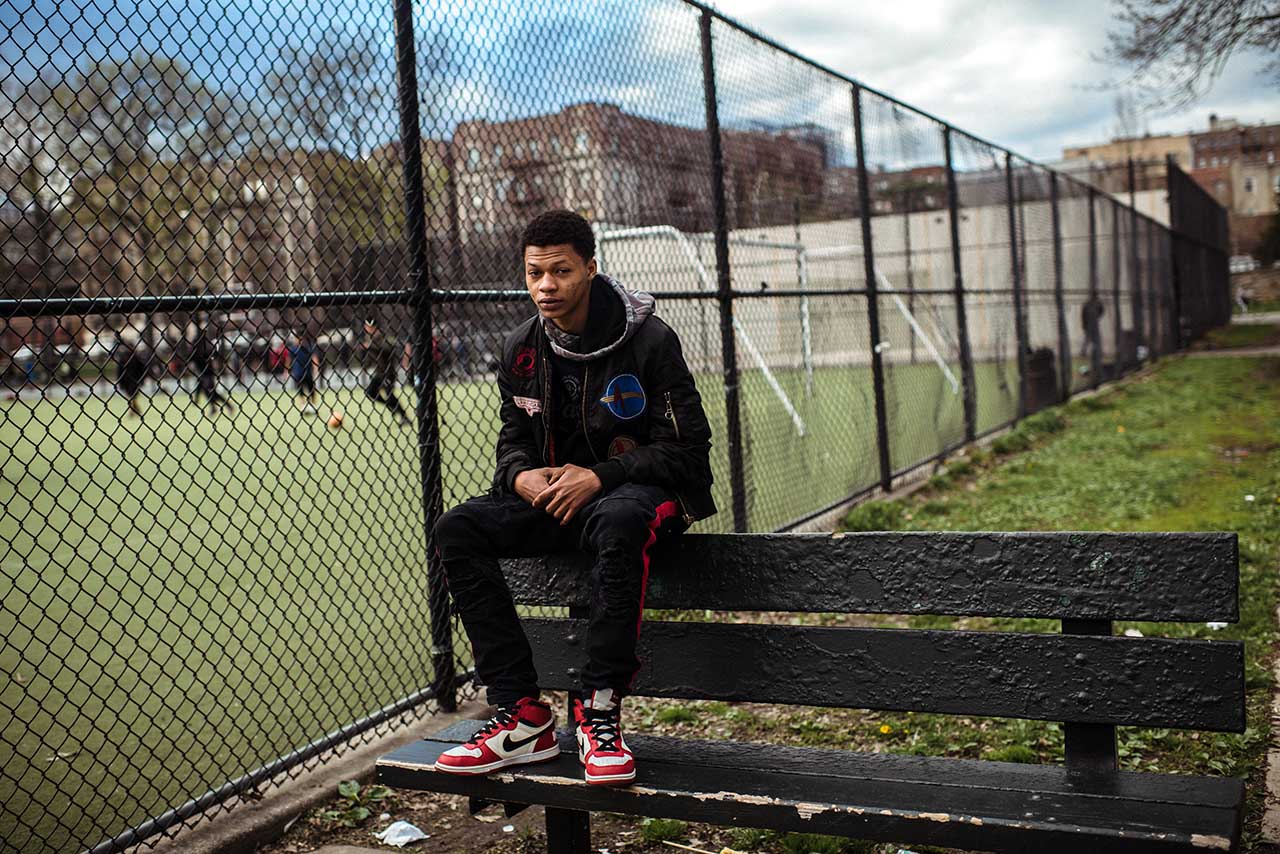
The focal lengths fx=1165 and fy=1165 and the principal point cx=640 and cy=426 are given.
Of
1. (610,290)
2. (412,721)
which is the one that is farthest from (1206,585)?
(412,721)

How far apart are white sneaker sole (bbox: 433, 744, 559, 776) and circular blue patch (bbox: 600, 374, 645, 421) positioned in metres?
0.90

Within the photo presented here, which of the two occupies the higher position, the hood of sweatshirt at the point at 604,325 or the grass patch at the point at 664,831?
the hood of sweatshirt at the point at 604,325

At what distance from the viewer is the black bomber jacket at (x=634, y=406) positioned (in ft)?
10.2

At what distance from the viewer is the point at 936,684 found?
2789mm

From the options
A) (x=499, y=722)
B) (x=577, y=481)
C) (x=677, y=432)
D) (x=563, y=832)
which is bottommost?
(x=563, y=832)

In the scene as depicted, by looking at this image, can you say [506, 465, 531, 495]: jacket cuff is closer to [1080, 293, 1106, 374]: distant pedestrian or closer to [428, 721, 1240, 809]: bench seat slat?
[428, 721, 1240, 809]: bench seat slat

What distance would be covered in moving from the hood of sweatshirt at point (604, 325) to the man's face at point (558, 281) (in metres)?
0.04

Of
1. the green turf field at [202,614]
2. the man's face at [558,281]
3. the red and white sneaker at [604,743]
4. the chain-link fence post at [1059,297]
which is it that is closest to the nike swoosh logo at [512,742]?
the red and white sneaker at [604,743]

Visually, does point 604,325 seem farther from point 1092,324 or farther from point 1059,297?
point 1092,324

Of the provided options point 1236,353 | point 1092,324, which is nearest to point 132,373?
point 1092,324

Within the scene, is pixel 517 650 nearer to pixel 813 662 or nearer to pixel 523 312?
pixel 813 662

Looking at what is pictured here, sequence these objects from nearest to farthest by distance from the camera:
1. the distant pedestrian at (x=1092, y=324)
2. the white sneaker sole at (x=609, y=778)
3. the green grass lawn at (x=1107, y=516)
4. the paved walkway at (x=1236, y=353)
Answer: the white sneaker sole at (x=609, y=778), the green grass lawn at (x=1107, y=516), the distant pedestrian at (x=1092, y=324), the paved walkway at (x=1236, y=353)

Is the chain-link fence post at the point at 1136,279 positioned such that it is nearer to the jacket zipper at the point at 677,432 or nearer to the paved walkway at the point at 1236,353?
the paved walkway at the point at 1236,353

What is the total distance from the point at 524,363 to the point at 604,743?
1086mm
